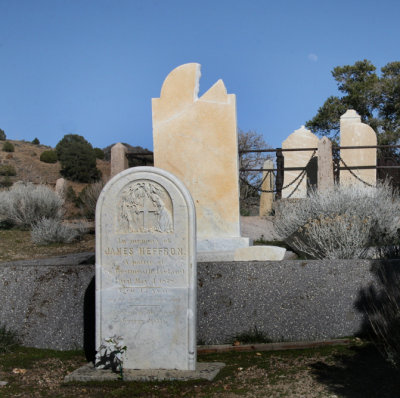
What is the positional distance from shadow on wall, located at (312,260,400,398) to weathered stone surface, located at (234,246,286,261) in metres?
1.87

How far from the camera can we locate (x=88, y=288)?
6.38 metres

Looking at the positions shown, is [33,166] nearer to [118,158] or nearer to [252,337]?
[118,158]

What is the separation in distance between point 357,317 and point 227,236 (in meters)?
3.12

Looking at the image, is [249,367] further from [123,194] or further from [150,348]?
[123,194]

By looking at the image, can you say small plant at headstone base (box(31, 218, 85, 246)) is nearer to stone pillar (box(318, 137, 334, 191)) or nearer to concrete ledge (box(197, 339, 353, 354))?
stone pillar (box(318, 137, 334, 191))

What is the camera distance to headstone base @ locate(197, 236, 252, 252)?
28.9ft

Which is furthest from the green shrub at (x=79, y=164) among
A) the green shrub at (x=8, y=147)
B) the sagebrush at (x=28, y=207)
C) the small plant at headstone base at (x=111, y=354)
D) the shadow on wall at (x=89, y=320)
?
the small plant at headstone base at (x=111, y=354)

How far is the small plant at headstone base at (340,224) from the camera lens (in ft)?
26.8

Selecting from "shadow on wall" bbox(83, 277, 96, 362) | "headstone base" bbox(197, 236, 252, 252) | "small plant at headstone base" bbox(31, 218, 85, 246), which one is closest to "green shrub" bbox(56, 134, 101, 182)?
"small plant at headstone base" bbox(31, 218, 85, 246)

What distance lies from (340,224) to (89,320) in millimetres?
3730

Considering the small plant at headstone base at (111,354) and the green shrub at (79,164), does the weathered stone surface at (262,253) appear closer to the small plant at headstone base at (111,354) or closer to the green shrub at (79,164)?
the small plant at headstone base at (111,354)

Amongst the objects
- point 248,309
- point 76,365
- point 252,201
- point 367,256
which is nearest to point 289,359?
point 248,309

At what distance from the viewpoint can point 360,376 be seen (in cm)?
483

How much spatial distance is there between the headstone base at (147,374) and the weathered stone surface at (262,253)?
2610mm
